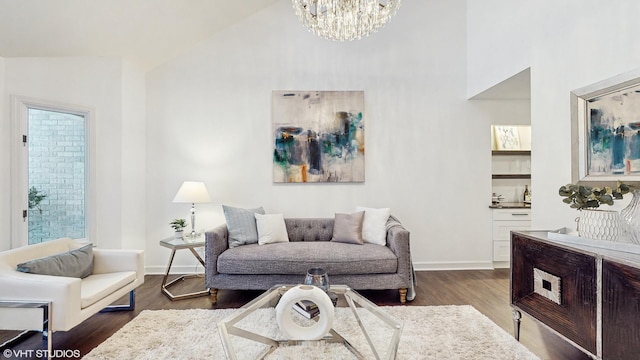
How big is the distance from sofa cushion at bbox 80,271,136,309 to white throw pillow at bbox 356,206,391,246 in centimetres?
225

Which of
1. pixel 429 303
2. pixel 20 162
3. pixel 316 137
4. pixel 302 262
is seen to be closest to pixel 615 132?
pixel 429 303

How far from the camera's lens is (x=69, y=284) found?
193 cm

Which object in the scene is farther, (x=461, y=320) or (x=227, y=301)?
(x=227, y=301)

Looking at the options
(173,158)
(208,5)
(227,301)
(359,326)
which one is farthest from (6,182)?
(359,326)

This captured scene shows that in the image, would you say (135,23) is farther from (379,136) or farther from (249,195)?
(379,136)

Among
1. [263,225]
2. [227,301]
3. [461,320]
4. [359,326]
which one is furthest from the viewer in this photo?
[263,225]

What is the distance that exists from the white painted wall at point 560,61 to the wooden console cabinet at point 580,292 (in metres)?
0.60

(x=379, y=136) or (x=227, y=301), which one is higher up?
(x=379, y=136)

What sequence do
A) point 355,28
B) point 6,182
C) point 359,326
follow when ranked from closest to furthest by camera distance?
point 359,326 → point 355,28 → point 6,182

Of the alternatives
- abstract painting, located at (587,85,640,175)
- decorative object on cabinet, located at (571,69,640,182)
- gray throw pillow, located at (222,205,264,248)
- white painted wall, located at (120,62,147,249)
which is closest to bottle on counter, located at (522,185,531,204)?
decorative object on cabinet, located at (571,69,640,182)

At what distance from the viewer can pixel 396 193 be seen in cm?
400

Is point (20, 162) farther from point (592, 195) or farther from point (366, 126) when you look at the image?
point (592, 195)

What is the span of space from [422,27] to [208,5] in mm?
2650

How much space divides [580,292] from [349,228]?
1.97 m
